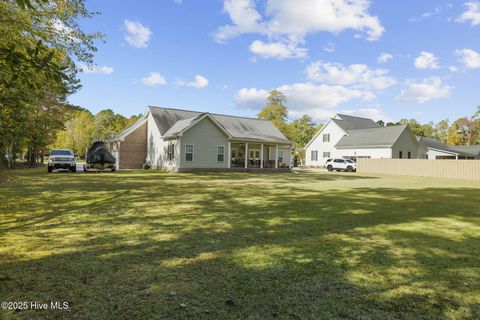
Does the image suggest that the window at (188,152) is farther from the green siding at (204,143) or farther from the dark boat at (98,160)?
the dark boat at (98,160)

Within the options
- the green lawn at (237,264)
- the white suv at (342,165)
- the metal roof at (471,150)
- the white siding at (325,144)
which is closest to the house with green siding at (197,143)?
the white suv at (342,165)

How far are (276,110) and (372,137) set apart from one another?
24.7 m

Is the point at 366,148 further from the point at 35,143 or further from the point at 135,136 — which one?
the point at 35,143

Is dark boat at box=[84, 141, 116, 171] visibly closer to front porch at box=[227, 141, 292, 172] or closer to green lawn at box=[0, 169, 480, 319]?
front porch at box=[227, 141, 292, 172]

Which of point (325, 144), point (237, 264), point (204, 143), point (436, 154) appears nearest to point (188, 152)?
point (204, 143)

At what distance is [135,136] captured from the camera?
3219 centimetres

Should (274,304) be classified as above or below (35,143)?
below

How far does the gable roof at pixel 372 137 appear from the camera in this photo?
40.8 meters

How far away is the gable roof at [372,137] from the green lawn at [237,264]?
3607 cm

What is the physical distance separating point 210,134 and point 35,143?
18.5 meters

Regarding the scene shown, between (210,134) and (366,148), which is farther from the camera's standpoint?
(366,148)

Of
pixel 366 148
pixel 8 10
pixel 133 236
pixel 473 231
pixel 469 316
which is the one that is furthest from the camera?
pixel 366 148

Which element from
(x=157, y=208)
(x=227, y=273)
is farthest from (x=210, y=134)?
(x=227, y=273)

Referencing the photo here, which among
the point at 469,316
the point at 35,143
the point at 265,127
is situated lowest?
the point at 469,316
